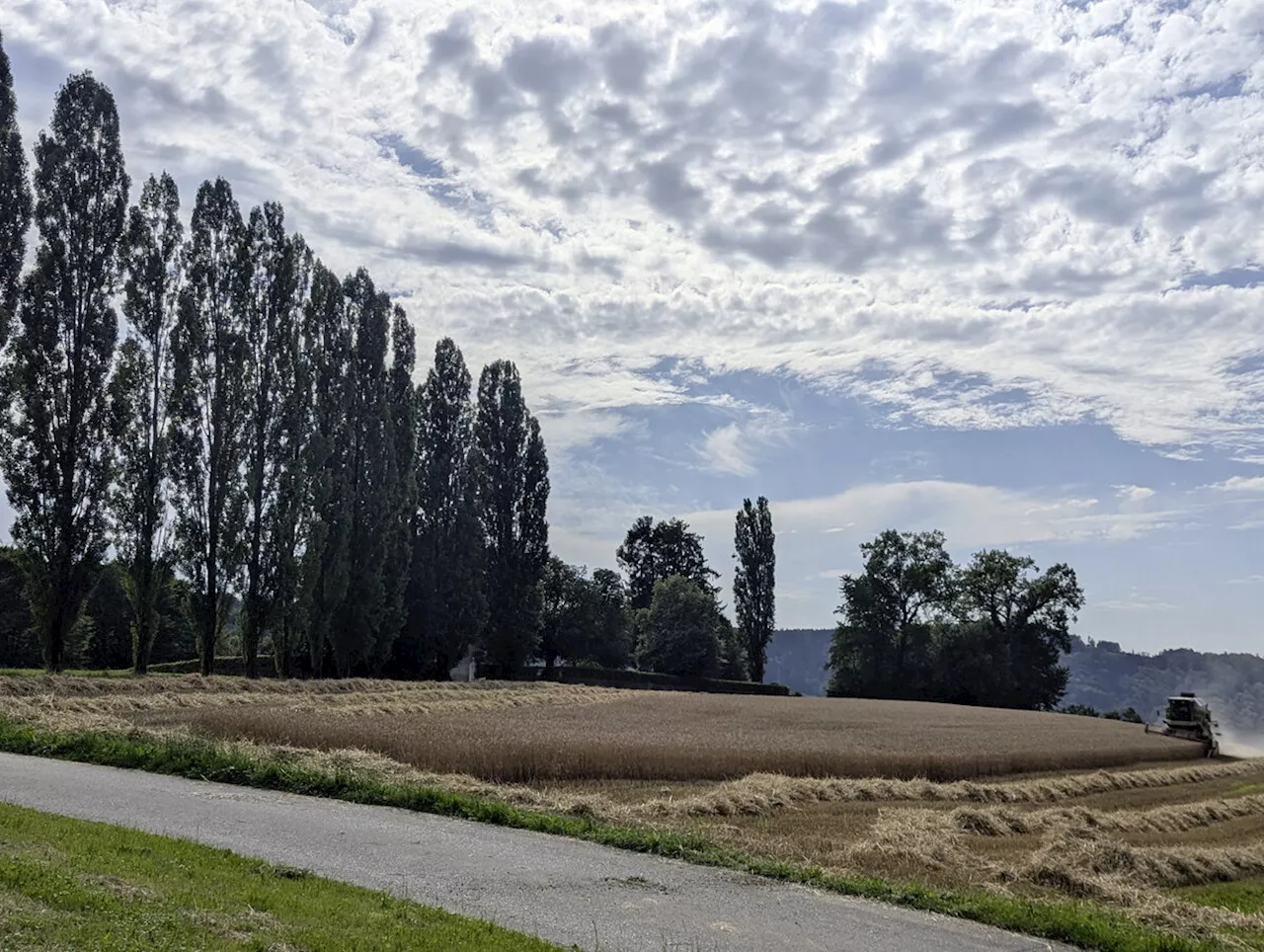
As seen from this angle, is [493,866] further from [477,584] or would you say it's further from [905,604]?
[905,604]

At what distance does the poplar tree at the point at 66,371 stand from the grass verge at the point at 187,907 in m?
28.6

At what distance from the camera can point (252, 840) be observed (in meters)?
11.1

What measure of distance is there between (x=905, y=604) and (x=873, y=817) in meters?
77.7

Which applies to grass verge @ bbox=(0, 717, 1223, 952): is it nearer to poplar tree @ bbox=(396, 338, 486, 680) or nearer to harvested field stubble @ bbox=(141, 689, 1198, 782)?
harvested field stubble @ bbox=(141, 689, 1198, 782)

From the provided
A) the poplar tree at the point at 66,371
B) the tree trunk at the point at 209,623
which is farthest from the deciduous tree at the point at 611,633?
the poplar tree at the point at 66,371

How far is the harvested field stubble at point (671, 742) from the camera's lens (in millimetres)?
20188

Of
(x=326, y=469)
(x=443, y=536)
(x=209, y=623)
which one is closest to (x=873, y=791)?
(x=209, y=623)

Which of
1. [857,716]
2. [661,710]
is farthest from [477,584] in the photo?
[857,716]

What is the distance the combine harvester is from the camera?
4762cm

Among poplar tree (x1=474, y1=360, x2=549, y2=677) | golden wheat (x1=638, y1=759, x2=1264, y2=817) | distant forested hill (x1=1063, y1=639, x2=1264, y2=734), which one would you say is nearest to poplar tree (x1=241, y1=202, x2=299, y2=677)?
poplar tree (x1=474, y1=360, x2=549, y2=677)

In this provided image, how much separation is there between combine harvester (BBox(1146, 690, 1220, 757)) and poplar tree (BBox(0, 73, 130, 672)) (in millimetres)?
47628

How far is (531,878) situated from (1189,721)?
4907 cm

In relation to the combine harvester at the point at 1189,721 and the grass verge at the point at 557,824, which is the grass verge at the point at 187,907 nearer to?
the grass verge at the point at 557,824

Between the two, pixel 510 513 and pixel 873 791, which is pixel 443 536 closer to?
pixel 510 513
